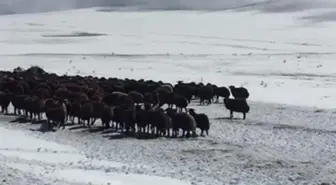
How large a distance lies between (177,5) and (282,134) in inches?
4637

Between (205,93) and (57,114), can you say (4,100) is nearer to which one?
(57,114)

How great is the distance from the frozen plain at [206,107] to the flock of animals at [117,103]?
0.74 metres

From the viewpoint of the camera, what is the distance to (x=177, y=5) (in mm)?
135500

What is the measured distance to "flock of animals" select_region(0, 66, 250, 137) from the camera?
62.5 feet

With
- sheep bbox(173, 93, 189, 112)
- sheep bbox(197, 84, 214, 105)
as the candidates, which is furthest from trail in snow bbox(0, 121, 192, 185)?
sheep bbox(197, 84, 214, 105)

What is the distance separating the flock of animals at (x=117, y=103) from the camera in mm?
19062

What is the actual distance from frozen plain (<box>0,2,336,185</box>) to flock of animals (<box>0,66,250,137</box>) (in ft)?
2.44

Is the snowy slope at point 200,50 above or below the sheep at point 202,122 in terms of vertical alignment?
above

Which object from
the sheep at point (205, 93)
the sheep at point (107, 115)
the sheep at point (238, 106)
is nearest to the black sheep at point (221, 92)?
the sheep at point (205, 93)

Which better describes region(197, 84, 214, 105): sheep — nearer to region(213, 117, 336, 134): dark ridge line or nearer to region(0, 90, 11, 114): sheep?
region(213, 117, 336, 134): dark ridge line

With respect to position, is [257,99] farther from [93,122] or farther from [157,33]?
[157,33]

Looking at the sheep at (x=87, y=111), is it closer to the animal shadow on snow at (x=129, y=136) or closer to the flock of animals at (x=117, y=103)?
the flock of animals at (x=117, y=103)

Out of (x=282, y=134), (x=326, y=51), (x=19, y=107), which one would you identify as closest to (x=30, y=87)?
(x=19, y=107)

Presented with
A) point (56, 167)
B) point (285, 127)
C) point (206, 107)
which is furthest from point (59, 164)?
point (206, 107)
